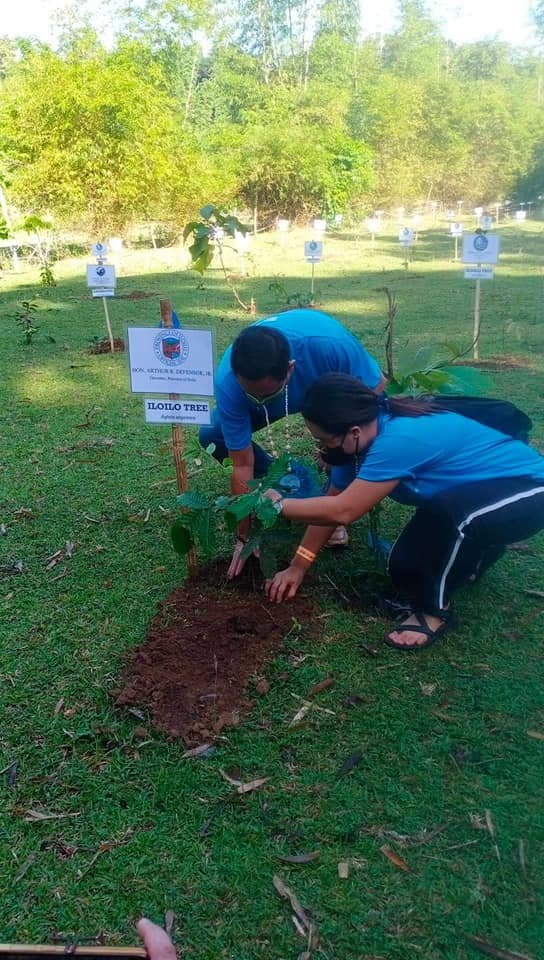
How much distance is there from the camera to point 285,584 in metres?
2.52

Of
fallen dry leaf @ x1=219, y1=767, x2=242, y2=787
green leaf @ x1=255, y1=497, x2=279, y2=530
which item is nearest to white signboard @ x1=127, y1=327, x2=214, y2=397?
green leaf @ x1=255, y1=497, x2=279, y2=530

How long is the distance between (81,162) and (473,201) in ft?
88.1

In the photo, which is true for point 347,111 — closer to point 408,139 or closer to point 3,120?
point 408,139

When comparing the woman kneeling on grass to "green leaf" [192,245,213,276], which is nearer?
the woman kneeling on grass

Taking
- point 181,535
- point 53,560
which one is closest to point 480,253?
point 53,560

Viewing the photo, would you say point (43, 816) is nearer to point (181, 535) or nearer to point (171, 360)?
point (181, 535)

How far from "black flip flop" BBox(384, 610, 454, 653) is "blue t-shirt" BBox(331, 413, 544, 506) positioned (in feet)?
1.43

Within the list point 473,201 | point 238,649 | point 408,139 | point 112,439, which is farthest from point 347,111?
point 238,649

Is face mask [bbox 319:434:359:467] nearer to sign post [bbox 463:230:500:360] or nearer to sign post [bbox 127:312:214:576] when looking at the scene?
sign post [bbox 127:312:214:576]

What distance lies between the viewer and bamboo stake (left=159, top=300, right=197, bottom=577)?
230 cm

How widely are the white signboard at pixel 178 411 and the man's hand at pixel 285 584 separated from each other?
0.64 metres

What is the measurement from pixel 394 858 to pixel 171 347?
167 centimetres

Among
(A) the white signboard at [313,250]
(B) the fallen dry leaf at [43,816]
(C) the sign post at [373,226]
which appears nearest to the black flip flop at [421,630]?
(B) the fallen dry leaf at [43,816]

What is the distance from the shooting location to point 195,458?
4.20m
